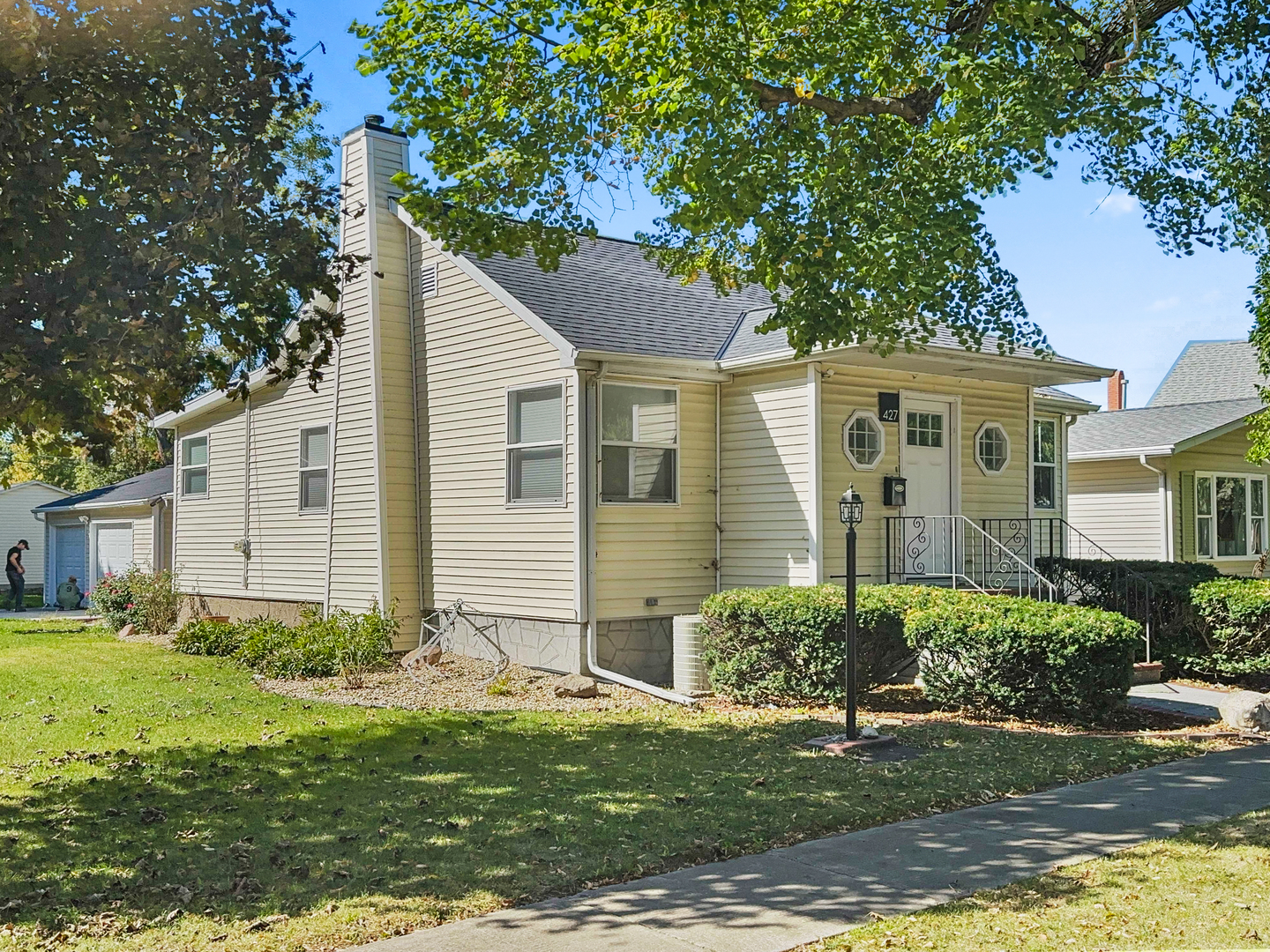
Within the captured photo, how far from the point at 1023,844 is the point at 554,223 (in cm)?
826

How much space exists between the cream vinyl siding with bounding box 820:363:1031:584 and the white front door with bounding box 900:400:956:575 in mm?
101

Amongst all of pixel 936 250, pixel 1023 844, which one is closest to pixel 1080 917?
pixel 1023 844

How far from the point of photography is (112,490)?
93.0 ft

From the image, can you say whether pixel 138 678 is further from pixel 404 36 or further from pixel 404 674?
pixel 404 36

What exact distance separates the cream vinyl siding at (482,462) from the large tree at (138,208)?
16.2 feet

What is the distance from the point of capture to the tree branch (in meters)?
10.9

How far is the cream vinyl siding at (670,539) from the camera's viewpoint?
13.2m

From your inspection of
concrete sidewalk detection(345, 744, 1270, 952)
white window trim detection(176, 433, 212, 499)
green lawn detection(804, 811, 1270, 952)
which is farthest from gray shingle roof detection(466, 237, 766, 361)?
green lawn detection(804, 811, 1270, 952)

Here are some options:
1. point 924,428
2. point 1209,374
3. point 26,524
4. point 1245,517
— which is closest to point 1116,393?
point 1209,374

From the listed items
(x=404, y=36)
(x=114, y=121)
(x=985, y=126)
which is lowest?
(x=114, y=121)

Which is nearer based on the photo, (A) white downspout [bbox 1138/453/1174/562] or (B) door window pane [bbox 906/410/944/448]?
(B) door window pane [bbox 906/410/944/448]

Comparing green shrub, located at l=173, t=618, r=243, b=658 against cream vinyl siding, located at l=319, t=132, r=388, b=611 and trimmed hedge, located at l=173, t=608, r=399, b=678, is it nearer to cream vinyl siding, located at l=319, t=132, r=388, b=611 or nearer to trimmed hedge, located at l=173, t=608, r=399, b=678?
trimmed hedge, located at l=173, t=608, r=399, b=678

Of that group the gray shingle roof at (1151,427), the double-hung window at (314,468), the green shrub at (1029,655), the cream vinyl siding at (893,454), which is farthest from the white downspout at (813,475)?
the gray shingle roof at (1151,427)

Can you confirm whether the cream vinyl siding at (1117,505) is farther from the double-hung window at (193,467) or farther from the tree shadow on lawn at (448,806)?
the double-hung window at (193,467)
